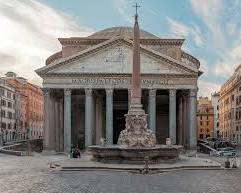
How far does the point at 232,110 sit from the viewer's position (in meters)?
101

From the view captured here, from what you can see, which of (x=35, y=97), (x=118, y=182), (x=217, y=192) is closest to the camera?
(x=217, y=192)

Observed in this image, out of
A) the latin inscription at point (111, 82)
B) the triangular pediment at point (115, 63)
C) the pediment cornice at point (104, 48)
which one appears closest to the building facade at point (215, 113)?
Result: the latin inscription at point (111, 82)

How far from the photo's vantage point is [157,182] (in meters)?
23.7

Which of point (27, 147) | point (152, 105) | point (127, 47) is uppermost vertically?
point (127, 47)

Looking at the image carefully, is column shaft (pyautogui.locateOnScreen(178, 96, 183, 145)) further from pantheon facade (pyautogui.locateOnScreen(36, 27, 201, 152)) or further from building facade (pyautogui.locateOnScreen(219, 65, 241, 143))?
building facade (pyautogui.locateOnScreen(219, 65, 241, 143))

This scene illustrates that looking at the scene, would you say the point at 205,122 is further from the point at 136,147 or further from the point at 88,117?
the point at 136,147

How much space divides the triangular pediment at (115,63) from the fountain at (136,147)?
23.4m

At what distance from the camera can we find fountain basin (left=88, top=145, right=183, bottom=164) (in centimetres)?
3156

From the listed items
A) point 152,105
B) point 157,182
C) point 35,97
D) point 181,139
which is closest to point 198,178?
point 157,182

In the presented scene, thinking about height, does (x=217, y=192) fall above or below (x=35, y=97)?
below

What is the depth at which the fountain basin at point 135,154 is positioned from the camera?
31.6m

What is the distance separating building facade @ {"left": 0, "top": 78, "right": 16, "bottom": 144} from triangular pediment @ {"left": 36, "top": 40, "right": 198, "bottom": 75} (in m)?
37.7

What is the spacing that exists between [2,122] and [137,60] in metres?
65.0

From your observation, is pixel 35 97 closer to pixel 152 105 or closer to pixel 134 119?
pixel 152 105
